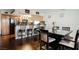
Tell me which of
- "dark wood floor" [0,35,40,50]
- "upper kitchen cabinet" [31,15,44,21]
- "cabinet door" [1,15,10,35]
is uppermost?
"upper kitchen cabinet" [31,15,44,21]

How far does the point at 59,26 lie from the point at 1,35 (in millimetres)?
1135

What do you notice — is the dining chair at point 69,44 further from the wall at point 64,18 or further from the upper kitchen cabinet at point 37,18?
the upper kitchen cabinet at point 37,18

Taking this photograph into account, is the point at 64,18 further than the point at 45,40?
No

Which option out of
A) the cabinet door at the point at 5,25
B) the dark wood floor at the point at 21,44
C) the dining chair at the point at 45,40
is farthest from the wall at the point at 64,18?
the cabinet door at the point at 5,25

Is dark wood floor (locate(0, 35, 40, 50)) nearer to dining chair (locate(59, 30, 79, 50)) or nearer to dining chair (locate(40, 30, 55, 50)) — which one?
dining chair (locate(40, 30, 55, 50))

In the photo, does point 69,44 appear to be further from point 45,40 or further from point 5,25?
point 5,25

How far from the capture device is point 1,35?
2.27 m

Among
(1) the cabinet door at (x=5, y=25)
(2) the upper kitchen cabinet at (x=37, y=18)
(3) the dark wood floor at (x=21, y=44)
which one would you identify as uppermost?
(2) the upper kitchen cabinet at (x=37, y=18)

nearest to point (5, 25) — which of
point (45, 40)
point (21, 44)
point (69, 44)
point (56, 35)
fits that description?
point (21, 44)

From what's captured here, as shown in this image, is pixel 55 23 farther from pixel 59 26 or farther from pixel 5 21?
pixel 5 21

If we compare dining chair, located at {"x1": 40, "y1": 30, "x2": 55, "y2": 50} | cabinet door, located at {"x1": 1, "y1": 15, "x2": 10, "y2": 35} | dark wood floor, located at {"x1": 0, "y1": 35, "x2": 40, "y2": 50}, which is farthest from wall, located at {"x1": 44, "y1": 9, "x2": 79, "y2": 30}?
cabinet door, located at {"x1": 1, "y1": 15, "x2": 10, "y2": 35}

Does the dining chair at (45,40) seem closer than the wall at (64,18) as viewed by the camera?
No
